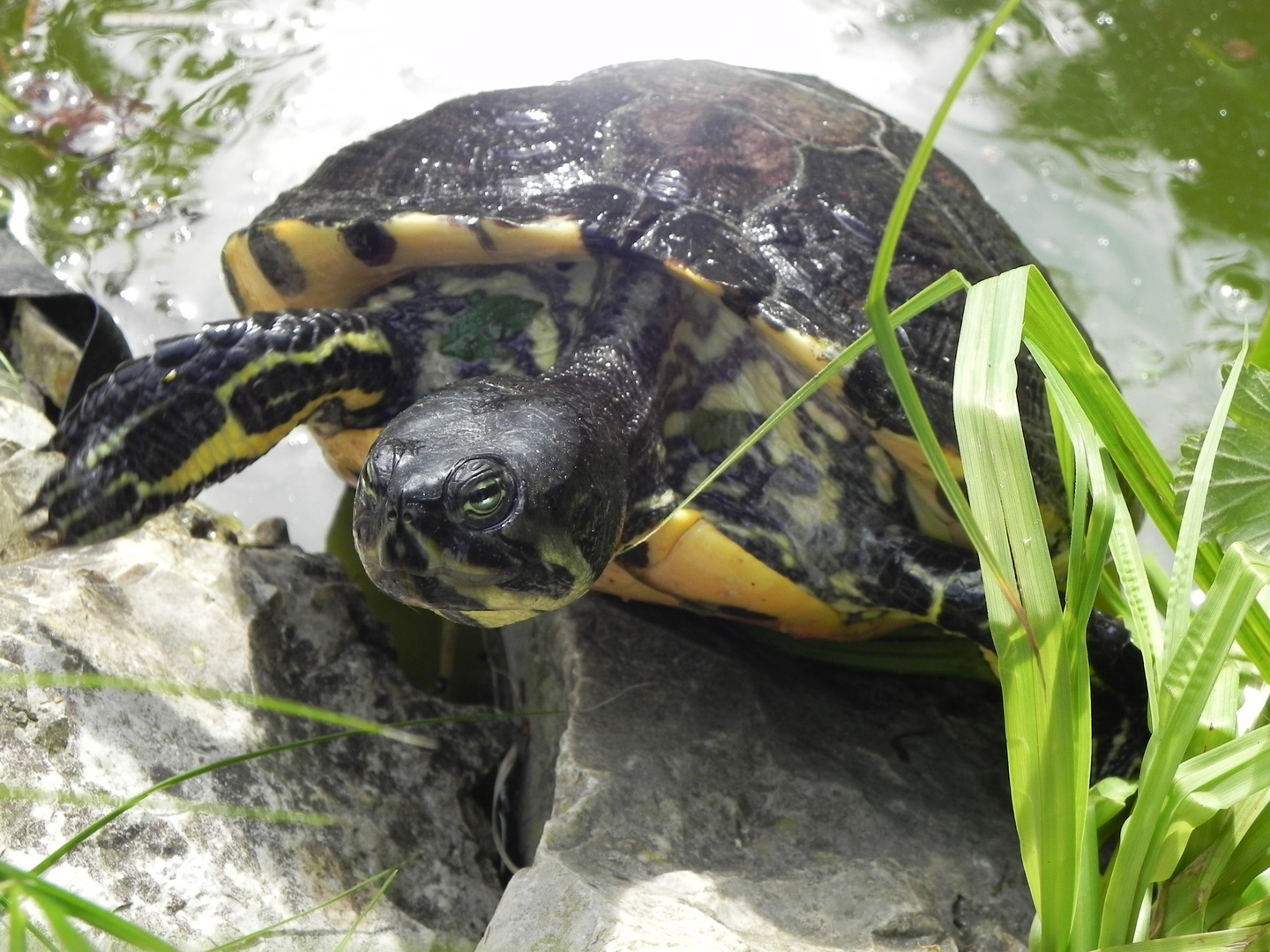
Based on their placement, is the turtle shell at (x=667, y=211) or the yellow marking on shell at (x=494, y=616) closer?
the yellow marking on shell at (x=494, y=616)

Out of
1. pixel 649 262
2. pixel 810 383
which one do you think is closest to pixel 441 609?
pixel 810 383

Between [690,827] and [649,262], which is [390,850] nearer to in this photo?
[690,827]

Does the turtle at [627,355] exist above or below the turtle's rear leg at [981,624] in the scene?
above

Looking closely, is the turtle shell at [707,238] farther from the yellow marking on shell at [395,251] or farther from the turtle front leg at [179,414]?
the turtle front leg at [179,414]

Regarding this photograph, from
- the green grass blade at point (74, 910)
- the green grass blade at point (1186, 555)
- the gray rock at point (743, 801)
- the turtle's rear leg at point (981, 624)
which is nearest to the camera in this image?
the green grass blade at point (74, 910)

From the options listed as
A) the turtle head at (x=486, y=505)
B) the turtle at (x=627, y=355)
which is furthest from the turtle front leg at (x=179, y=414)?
the turtle head at (x=486, y=505)

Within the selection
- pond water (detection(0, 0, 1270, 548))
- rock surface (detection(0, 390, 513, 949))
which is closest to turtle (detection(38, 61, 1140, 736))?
rock surface (detection(0, 390, 513, 949))
